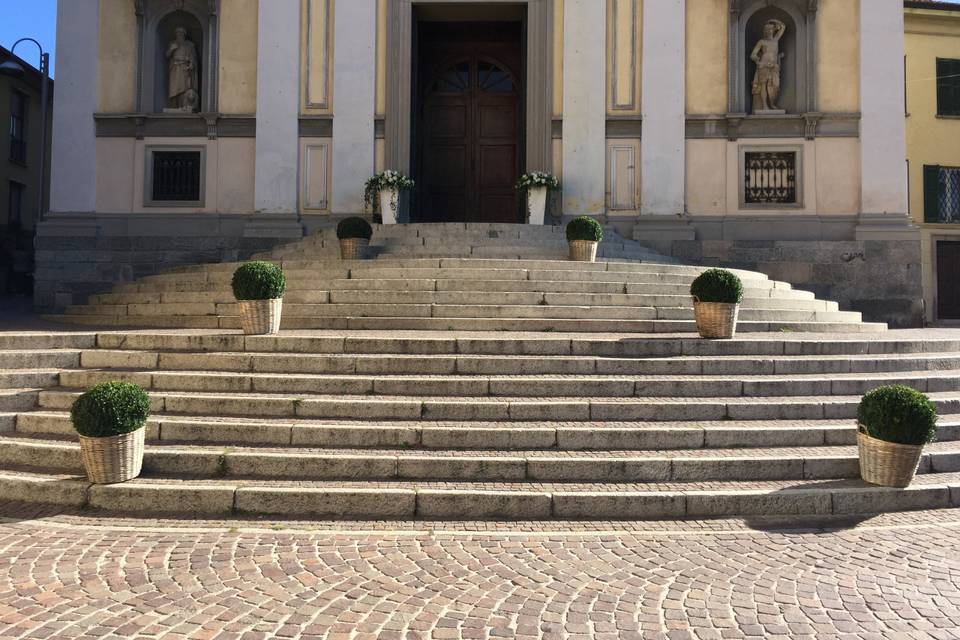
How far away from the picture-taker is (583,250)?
12.1 meters

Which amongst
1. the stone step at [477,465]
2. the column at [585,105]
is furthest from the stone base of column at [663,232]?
the stone step at [477,465]

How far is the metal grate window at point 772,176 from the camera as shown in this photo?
619 inches

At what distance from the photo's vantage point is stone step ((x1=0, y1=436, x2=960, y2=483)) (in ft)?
19.6

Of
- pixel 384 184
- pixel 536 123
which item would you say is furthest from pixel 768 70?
pixel 384 184

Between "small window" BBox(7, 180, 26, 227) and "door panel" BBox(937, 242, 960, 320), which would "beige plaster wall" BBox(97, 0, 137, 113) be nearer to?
"small window" BBox(7, 180, 26, 227)

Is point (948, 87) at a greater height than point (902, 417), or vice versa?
point (948, 87)

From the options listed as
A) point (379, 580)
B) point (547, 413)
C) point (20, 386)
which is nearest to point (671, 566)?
point (379, 580)

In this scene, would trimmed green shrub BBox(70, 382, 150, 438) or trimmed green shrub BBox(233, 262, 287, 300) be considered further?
trimmed green shrub BBox(233, 262, 287, 300)

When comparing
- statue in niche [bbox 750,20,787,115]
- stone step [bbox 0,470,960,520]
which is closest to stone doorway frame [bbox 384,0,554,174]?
statue in niche [bbox 750,20,787,115]

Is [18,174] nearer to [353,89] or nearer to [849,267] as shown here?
[353,89]

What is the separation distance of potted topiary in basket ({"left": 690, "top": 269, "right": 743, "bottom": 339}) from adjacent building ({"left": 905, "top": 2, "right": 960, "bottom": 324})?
18.2m

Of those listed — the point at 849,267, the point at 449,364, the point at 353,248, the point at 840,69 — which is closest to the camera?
the point at 449,364

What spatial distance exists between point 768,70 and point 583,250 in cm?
751

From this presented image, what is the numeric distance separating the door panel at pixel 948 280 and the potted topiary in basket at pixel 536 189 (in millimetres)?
15080
